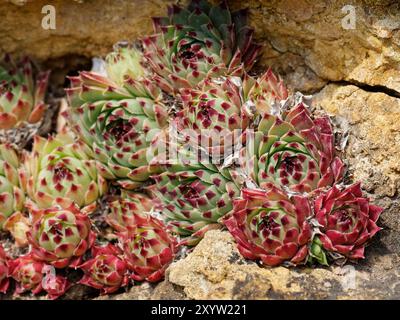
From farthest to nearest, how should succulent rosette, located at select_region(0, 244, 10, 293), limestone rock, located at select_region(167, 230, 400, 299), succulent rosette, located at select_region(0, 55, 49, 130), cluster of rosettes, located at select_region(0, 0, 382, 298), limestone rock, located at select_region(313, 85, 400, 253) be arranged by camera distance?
succulent rosette, located at select_region(0, 55, 49, 130)
succulent rosette, located at select_region(0, 244, 10, 293)
limestone rock, located at select_region(313, 85, 400, 253)
cluster of rosettes, located at select_region(0, 0, 382, 298)
limestone rock, located at select_region(167, 230, 400, 299)

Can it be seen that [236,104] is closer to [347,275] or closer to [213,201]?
[213,201]

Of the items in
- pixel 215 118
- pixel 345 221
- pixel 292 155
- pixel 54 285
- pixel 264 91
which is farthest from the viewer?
pixel 54 285

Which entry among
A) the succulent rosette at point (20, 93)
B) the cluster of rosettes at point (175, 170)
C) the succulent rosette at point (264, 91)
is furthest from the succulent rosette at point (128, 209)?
the succulent rosette at point (20, 93)

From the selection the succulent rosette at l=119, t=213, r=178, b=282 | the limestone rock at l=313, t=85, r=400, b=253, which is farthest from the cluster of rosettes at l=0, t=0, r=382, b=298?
the limestone rock at l=313, t=85, r=400, b=253

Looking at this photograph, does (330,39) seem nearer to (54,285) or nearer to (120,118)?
(120,118)

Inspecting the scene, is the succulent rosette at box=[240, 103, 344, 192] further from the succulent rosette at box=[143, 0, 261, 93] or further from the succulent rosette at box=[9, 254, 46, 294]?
the succulent rosette at box=[9, 254, 46, 294]

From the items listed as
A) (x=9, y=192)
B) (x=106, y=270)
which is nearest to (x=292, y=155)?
(x=106, y=270)
